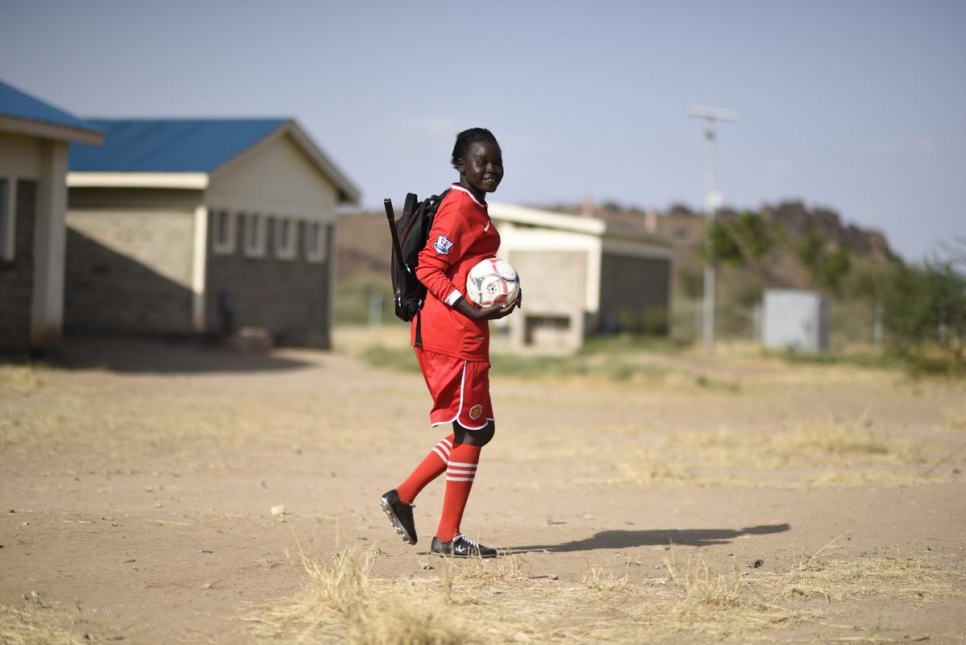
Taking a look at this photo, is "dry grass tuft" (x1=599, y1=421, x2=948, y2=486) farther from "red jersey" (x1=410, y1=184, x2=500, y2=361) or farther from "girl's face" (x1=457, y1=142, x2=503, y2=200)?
"girl's face" (x1=457, y1=142, x2=503, y2=200)

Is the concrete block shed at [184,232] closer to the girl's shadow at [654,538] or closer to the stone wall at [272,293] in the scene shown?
the stone wall at [272,293]

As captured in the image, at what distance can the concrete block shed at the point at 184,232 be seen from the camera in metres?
23.2

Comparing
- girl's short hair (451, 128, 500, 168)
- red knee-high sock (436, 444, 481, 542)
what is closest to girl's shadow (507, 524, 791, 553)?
red knee-high sock (436, 444, 481, 542)

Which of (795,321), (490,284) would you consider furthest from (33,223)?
(795,321)

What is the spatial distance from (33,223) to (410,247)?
1334 centimetres

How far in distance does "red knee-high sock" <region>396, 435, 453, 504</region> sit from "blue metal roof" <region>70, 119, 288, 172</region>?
17964 millimetres

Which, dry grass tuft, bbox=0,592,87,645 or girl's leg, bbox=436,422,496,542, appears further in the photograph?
girl's leg, bbox=436,422,496,542

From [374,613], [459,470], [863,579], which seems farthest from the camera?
[459,470]

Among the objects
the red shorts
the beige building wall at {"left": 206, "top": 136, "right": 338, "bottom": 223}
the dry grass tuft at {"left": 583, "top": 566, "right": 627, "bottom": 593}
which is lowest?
the dry grass tuft at {"left": 583, "top": 566, "right": 627, "bottom": 593}

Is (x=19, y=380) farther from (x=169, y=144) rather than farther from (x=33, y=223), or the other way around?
(x=169, y=144)

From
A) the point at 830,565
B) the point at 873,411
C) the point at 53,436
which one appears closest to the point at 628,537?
the point at 830,565

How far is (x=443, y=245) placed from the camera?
585cm

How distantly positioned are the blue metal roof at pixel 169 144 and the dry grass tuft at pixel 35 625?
19.0m

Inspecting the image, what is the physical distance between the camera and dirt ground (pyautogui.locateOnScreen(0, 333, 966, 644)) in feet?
16.0
